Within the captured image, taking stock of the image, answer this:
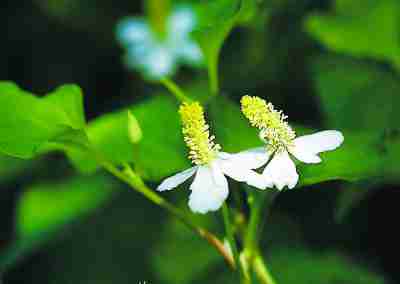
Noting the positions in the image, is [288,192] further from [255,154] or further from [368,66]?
[255,154]

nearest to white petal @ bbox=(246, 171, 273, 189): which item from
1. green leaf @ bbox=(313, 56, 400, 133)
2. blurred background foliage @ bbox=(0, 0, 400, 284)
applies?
blurred background foliage @ bbox=(0, 0, 400, 284)

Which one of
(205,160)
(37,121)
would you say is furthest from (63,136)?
(205,160)

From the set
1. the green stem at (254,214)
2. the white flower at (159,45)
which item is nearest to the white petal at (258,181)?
the green stem at (254,214)

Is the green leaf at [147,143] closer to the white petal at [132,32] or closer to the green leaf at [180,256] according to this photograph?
the green leaf at [180,256]

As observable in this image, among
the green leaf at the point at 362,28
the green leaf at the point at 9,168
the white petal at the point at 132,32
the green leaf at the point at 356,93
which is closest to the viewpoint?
the green leaf at the point at 356,93

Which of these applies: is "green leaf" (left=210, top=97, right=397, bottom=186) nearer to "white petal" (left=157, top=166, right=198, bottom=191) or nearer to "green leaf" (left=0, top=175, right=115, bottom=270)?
"white petal" (left=157, top=166, right=198, bottom=191)

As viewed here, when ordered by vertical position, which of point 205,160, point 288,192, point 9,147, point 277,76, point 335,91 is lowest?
point 205,160
